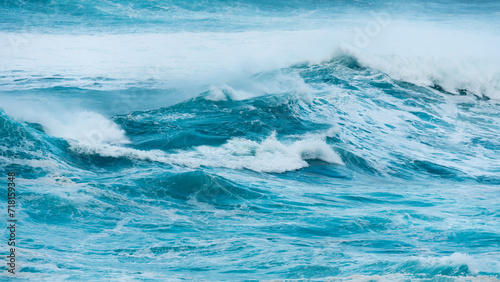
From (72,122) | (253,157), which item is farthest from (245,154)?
(72,122)

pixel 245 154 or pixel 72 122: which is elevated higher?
pixel 72 122

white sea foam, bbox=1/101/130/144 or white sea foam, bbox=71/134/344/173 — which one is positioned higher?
white sea foam, bbox=1/101/130/144

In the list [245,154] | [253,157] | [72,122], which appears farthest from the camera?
[72,122]

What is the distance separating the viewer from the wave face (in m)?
5.59

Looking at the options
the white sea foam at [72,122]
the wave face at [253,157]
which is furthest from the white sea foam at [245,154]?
the white sea foam at [72,122]

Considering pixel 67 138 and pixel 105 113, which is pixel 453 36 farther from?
pixel 67 138

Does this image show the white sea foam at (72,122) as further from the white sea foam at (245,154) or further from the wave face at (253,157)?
the white sea foam at (245,154)

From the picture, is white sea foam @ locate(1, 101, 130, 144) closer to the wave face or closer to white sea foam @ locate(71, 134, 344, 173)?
the wave face

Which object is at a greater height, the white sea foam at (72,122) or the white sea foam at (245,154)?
the white sea foam at (72,122)

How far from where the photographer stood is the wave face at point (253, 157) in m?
5.59

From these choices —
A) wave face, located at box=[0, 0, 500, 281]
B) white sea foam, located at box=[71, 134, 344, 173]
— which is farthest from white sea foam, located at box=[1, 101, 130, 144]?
white sea foam, located at box=[71, 134, 344, 173]

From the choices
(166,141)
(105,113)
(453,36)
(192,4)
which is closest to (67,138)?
(166,141)

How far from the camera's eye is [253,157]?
934cm

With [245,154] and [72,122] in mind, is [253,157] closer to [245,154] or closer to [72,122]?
[245,154]
